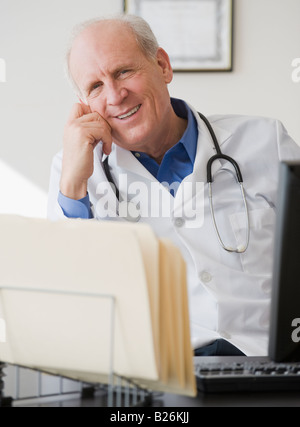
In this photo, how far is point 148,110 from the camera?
1.53 meters

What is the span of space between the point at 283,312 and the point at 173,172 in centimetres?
89

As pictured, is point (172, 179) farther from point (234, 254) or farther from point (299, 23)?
point (299, 23)

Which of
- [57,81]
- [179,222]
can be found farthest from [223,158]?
[57,81]

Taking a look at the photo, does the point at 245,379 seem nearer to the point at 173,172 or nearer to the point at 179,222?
the point at 179,222

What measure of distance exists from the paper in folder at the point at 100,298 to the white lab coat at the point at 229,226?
642mm

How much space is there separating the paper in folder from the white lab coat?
2.11 ft

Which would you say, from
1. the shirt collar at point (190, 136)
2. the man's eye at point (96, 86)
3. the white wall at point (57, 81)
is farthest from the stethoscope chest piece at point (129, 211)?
the white wall at point (57, 81)

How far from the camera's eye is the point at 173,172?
1.59 metres

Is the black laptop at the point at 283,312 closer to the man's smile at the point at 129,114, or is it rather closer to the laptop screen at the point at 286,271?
the laptop screen at the point at 286,271

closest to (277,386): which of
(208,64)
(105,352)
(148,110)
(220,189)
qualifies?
(105,352)

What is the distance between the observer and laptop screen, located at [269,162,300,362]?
28.5 inches

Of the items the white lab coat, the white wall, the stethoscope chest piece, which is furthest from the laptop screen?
the white wall

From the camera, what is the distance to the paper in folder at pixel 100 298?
0.64 metres

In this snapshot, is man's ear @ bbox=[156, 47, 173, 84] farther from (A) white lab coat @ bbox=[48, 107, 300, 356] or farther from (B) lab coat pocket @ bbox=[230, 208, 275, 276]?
(B) lab coat pocket @ bbox=[230, 208, 275, 276]
